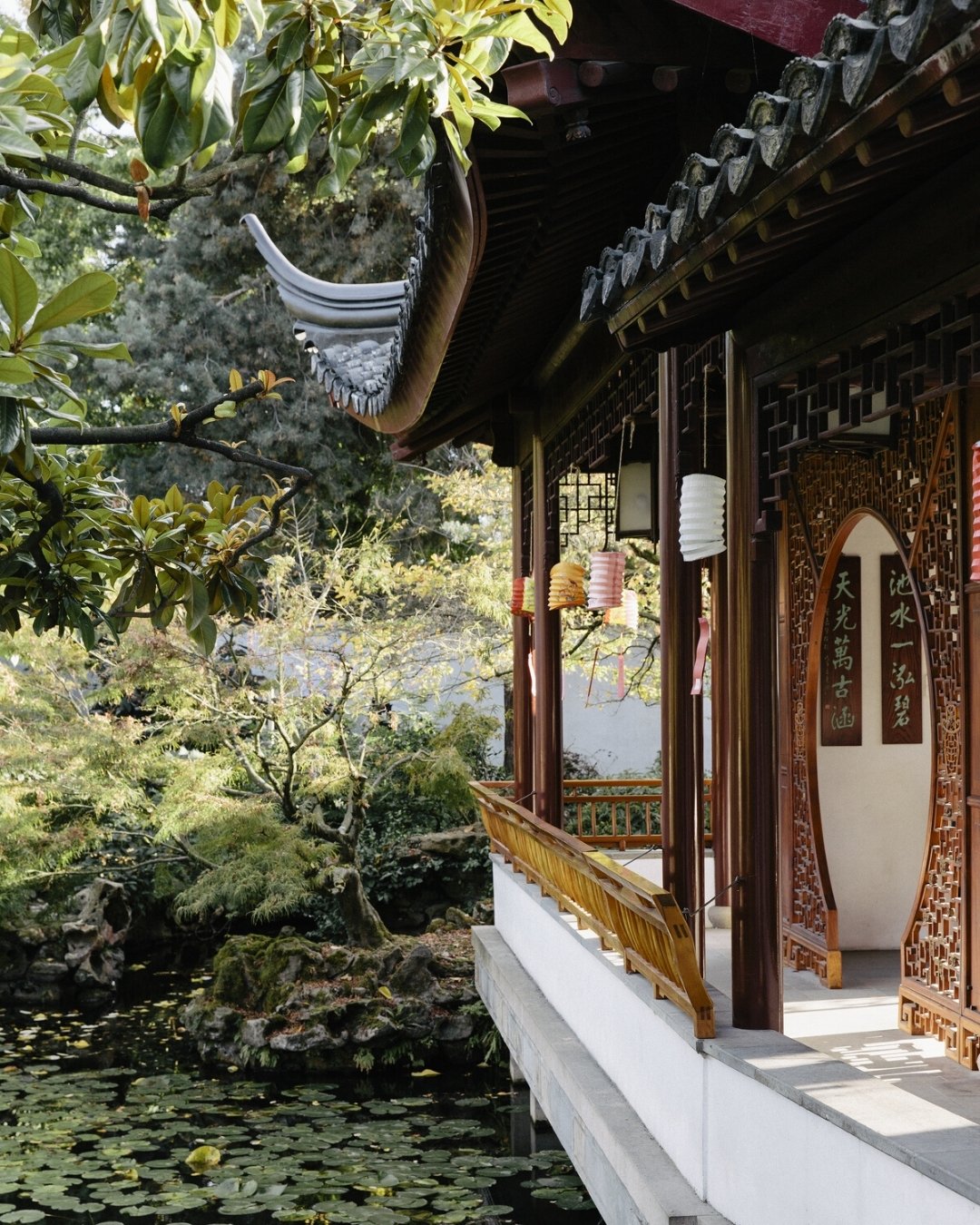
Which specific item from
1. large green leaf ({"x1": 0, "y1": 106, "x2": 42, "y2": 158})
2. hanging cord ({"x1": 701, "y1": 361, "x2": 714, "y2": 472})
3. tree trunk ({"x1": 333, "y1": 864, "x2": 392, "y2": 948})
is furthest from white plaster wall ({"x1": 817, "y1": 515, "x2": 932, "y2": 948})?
tree trunk ({"x1": 333, "y1": 864, "x2": 392, "y2": 948})

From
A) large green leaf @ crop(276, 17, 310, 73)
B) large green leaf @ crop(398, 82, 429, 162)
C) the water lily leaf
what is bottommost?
the water lily leaf

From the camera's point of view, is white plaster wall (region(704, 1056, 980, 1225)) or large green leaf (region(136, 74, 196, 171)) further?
white plaster wall (region(704, 1056, 980, 1225))

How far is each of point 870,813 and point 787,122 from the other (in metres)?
4.40

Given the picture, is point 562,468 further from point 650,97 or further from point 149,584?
point 149,584

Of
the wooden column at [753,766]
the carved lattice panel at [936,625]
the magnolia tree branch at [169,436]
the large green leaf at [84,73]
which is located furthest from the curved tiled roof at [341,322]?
the large green leaf at [84,73]

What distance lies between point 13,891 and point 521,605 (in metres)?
6.29

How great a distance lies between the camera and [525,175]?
4504 mm

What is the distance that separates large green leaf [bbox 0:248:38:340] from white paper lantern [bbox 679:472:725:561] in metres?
2.82

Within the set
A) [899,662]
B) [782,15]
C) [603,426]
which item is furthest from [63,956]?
[782,15]

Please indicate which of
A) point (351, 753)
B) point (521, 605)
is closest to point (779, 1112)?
point (521, 605)

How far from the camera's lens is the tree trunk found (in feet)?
36.6

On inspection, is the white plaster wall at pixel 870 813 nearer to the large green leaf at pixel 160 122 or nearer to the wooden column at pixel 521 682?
the wooden column at pixel 521 682

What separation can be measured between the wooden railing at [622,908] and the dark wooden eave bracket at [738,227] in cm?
169

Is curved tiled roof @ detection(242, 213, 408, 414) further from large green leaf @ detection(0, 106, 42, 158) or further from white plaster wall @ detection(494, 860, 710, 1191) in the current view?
large green leaf @ detection(0, 106, 42, 158)
